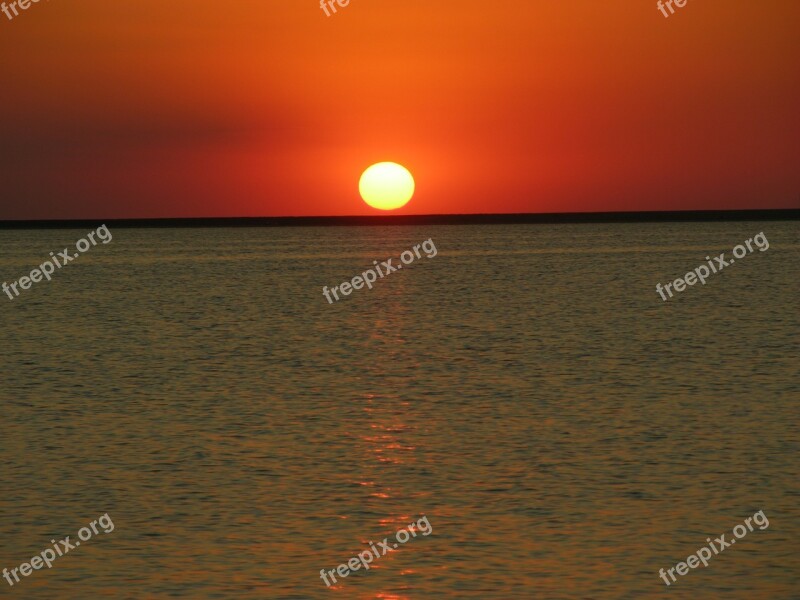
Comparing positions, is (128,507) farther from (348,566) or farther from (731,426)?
(731,426)

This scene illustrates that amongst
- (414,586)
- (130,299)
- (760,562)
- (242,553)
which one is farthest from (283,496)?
(130,299)

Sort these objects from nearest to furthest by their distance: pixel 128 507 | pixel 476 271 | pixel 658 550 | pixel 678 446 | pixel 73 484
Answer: pixel 658 550 < pixel 128 507 < pixel 73 484 < pixel 678 446 < pixel 476 271

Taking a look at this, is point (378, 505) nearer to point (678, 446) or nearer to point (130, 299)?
point (678, 446)

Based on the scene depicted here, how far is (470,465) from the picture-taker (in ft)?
56.6

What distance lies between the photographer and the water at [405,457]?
492 inches

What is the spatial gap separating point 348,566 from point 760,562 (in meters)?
3.61

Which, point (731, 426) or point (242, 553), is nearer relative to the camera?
point (242, 553)

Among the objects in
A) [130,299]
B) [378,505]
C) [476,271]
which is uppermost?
[476,271]

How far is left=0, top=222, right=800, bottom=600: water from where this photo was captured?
12484 millimetres

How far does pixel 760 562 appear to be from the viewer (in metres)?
12.6

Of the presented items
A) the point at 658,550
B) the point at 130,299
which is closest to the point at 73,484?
the point at 658,550

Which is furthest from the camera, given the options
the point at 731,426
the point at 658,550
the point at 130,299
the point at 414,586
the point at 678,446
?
the point at 130,299

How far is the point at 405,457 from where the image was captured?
18078 mm

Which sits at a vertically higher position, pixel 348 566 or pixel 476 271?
pixel 476 271
